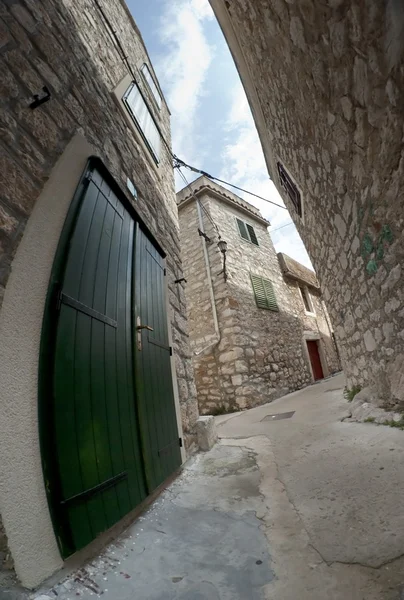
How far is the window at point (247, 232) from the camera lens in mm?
8812

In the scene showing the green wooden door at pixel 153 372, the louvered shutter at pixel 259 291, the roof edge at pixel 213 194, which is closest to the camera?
the green wooden door at pixel 153 372

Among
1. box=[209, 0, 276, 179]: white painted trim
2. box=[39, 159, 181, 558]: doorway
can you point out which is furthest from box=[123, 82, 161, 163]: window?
box=[39, 159, 181, 558]: doorway

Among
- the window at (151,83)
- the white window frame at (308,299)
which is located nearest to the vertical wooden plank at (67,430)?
the window at (151,83)

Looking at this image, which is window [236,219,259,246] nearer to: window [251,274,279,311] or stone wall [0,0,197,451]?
window [251,274,279,311]

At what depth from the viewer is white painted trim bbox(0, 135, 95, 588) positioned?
957 mm

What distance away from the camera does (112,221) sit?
2.14m

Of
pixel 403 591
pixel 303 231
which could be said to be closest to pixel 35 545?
pixel 403 591

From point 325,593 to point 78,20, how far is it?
4.36m

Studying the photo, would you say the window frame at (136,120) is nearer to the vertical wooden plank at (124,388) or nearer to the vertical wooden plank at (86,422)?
the vertical wooden plank at (124,388)

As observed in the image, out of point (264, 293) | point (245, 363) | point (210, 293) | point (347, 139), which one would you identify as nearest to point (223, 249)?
point (210, 293)

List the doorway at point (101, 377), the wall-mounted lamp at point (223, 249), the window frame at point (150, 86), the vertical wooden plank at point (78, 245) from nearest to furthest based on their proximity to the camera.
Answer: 1. the doorway at point (101, 377)
2. the vertical wooden plank at point (78, 245)
3. the window frame at point (150, 86)
4. the wall-mounted lamp at point (223, 249)

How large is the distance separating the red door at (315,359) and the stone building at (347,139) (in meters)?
5.34

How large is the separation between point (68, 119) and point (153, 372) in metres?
1.95

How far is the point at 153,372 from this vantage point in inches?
90.0
